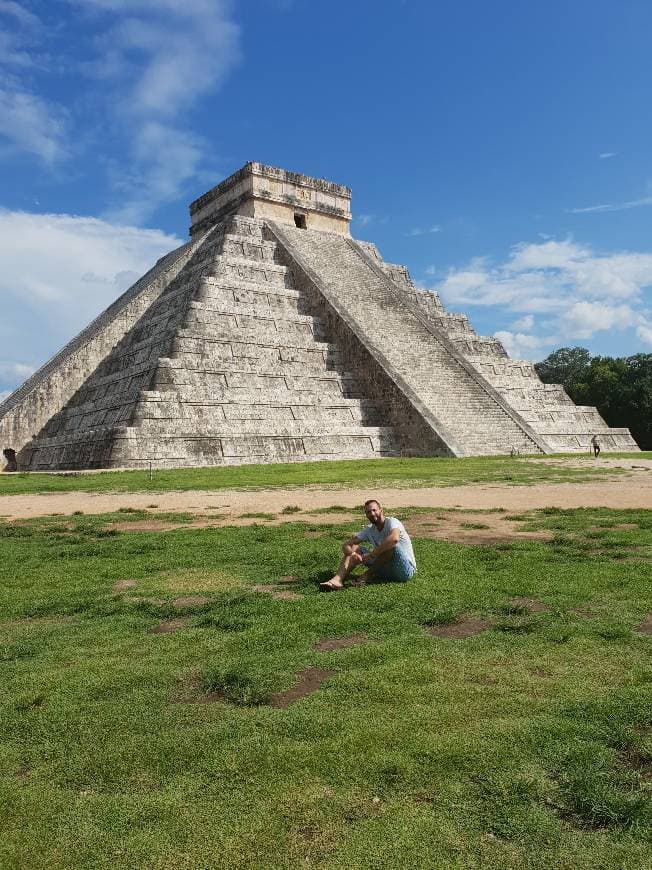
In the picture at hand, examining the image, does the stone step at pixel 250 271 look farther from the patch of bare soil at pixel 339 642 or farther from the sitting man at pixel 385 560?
the patch of bare soil at pixel 339 642

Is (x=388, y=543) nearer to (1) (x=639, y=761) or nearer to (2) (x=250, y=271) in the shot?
(1) (x=639, y=761)

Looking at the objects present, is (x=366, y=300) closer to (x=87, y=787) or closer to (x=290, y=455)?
(x=290, y=455)

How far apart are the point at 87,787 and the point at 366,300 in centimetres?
2778

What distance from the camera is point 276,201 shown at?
3388cm

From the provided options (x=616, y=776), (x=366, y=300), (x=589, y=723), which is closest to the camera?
(x=616, y=776)

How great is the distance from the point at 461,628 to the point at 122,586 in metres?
3.02

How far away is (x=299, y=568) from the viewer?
6.35 m

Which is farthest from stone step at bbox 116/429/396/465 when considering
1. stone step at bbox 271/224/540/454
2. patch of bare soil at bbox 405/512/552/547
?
patch of bare soil at bbox 405/512/552/547

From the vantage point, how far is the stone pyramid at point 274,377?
21.0m

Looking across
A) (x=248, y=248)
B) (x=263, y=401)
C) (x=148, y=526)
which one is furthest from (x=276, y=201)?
(x=148, y=526)

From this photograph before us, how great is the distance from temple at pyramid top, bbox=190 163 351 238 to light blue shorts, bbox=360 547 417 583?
98.9 feet

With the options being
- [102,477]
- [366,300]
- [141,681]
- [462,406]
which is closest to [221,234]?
[366,300]

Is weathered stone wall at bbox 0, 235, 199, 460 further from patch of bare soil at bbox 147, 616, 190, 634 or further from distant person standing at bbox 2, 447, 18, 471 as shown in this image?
patch of bare soil at bbox 147, 616, 190, 634

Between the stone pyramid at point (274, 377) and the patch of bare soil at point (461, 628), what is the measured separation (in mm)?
15829
